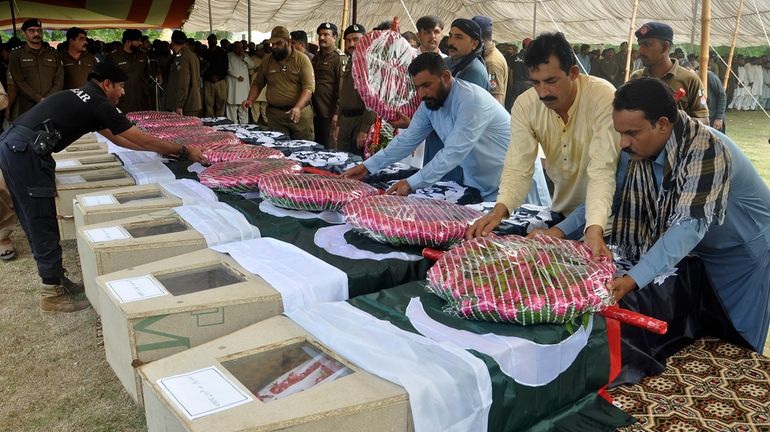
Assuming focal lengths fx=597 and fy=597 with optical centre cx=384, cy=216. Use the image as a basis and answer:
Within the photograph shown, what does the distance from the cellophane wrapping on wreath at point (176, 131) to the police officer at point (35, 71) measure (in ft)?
9.75

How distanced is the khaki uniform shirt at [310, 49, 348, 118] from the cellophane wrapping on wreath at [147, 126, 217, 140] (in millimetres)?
1684

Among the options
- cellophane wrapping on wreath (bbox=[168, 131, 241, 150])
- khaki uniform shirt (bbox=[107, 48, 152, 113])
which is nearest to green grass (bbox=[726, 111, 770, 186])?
cellophane wrapping on wreath (bbox=[168, 131, 241, 150])

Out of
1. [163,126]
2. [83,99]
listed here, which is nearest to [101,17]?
[163,126]

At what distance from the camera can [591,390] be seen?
1218mm

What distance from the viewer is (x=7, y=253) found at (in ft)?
10.5

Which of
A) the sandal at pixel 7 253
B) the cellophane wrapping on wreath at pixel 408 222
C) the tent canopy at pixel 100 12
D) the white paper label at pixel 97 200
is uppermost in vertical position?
the tent canopy at pixel 100 12

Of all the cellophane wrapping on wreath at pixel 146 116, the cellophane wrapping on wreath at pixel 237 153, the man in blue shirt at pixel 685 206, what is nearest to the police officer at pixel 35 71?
the cellophane wrapping on wreath at pixel 146 116

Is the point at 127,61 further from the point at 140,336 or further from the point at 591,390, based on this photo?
the point at 591,390

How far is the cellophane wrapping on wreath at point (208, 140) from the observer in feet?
9.73

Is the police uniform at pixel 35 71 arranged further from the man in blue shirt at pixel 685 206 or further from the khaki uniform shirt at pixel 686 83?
the man in blue shirt at pixel 685 206

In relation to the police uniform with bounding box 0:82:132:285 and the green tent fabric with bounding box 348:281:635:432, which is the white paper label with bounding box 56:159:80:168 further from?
the green tent fabric with bounding box 348:281:635:432

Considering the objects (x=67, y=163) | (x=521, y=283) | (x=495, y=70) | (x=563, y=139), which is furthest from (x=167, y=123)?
(x=521, y=283)

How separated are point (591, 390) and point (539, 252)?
0.30 m

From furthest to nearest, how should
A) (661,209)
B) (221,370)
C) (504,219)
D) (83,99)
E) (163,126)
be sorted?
(163,126), (83,99), (504,219), (661,209), (221,370)
